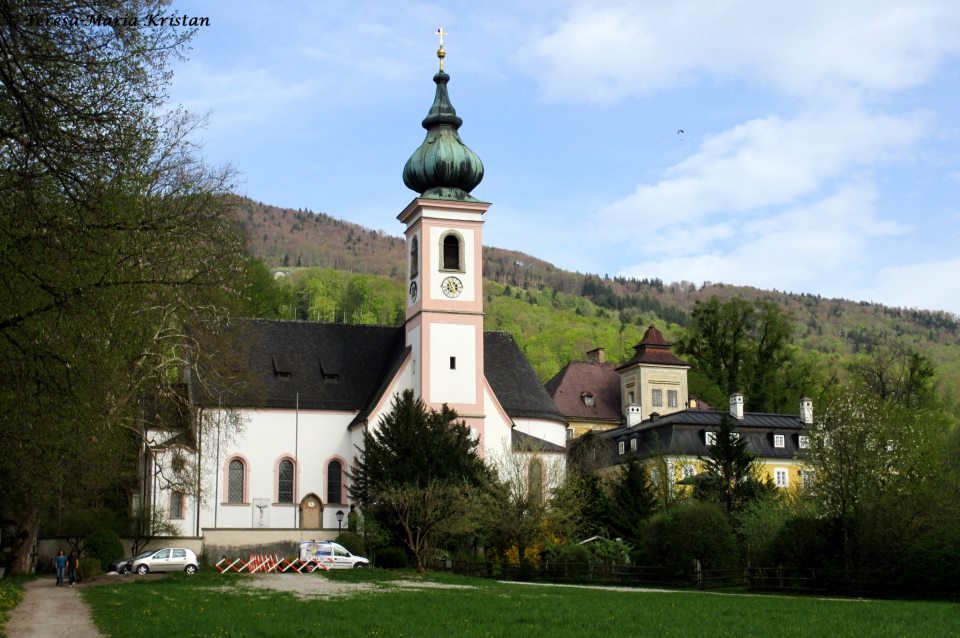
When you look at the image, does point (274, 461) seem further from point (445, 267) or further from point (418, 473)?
point (445, 267)

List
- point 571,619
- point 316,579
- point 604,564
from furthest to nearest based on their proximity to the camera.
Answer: point 604,564 < point 316,579 < point 571,619

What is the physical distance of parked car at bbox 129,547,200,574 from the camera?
39938 mm

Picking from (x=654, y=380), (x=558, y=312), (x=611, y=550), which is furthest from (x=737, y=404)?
(x=558, y=312)

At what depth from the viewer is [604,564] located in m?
38.9

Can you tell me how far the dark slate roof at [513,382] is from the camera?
5534 centimetres

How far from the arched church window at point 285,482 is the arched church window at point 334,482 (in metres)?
1.61

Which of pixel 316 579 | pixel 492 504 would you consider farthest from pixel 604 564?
pixel 316 579

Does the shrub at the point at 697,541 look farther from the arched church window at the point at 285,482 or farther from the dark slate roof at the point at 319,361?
the arched church window at the point at 285,482

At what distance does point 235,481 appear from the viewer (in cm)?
5159

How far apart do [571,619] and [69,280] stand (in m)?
10.9

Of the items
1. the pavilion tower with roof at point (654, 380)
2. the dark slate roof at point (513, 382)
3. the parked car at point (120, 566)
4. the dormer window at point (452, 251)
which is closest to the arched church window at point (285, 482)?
the dark slate roof at point (513, 382)

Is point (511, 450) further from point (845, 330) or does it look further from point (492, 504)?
point (845, 330)

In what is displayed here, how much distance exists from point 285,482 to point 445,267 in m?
11.4

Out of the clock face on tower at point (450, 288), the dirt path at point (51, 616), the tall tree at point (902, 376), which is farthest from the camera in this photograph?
the tall tree at point (902, 376)
